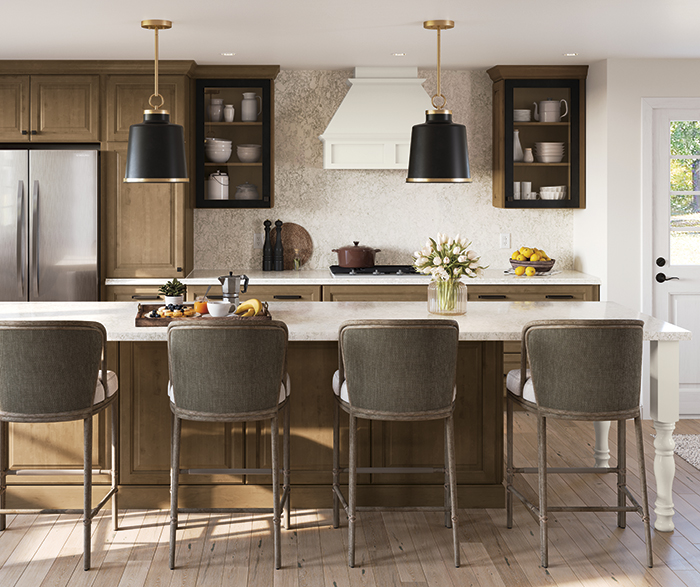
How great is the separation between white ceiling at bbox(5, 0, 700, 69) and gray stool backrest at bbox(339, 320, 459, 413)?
1.76 m

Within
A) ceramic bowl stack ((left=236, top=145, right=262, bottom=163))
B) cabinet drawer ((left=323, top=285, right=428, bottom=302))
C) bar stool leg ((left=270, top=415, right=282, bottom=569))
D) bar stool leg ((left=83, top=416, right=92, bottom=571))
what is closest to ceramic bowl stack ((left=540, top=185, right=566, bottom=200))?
cabinet drawer ((left=323, top=285, right=428, bottom=302))

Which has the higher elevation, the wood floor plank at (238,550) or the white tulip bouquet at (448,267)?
the white tulip bouquet at (448,267)

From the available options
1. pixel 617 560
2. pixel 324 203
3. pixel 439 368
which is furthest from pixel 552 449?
pixel 324 203

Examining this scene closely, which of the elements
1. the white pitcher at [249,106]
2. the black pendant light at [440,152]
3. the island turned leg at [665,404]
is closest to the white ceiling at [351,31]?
the white pitcher at [249,106]

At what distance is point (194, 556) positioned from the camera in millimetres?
2936

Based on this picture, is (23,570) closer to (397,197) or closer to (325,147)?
(325,147)

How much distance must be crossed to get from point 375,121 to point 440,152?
6.23 ft

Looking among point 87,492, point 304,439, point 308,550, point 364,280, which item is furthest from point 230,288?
point 364,280

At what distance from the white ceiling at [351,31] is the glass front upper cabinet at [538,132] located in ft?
0.58

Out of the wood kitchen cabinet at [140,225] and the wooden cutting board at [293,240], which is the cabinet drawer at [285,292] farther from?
the wooden cutting board at [293,240]

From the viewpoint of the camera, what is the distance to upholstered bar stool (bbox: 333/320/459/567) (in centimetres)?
274

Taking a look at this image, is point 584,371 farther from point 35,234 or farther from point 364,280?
point 35,234

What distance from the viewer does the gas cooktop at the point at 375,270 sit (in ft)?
17.3

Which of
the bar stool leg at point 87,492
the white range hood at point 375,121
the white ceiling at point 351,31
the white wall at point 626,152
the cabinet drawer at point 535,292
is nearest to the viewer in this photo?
the bar stool leg at point 87,492
